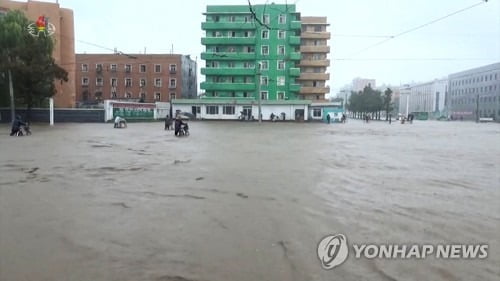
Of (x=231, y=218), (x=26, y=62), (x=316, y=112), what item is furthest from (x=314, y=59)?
(x=231, y=218)

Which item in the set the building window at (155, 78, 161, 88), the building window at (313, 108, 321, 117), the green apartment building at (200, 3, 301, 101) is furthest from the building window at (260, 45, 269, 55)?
the building window at (155, 78, 161, 88)

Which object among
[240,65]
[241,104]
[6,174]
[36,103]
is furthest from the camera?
[240,65]

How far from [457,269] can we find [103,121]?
53.5 metres

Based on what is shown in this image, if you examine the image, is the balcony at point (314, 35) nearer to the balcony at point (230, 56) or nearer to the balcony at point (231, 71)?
the balcony at point (230, 56)

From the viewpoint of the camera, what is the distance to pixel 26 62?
44.8 meters

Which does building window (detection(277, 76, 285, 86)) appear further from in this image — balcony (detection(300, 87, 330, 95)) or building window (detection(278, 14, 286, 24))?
building window (detection(278, 14, 286, 24))

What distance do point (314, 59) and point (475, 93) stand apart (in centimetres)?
7098

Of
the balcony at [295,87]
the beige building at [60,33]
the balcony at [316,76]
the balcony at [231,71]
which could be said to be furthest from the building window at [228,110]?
the beige building at [60,33]

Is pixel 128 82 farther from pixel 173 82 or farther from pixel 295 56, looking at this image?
pixel 295 56

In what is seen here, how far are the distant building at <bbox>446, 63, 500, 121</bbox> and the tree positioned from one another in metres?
98.8

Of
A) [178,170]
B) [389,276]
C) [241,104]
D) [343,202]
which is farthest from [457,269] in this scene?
[241,104]

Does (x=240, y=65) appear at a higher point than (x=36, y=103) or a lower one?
higher

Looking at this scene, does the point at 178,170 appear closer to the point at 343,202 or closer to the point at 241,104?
the point at 343,202

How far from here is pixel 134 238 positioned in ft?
18.7
